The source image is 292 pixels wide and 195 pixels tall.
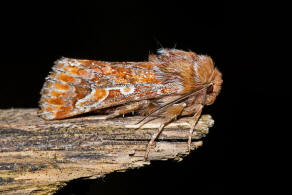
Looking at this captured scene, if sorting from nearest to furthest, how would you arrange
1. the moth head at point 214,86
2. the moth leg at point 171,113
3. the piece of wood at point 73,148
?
the piece of wood at point 73,148
the moth leg at point 171,113
the moth head at point 214,86

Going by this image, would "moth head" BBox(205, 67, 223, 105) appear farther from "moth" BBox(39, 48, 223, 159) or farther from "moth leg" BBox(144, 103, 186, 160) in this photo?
"moth leg" BBox(144, 103, 186, 160)

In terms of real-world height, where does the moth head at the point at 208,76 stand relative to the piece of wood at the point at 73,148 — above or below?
above

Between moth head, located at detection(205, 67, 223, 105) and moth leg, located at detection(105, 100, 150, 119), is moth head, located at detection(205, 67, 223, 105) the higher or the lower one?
the higher one

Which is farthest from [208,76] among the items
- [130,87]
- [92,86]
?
[92,86]

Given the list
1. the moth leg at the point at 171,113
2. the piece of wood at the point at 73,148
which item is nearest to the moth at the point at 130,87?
the moth leg at the point at 171,113


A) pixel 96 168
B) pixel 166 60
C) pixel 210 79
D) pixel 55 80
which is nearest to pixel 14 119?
pixel 55 80

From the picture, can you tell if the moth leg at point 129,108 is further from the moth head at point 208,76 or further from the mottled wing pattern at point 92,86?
the moth head at point 208,76

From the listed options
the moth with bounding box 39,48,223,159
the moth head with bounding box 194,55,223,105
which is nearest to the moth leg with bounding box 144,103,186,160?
the moth with bounding box 39,48,223,159

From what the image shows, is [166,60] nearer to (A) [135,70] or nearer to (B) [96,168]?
(A) [135,70]
